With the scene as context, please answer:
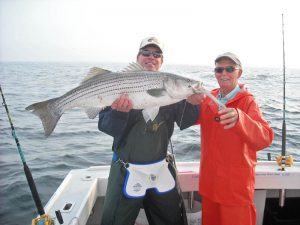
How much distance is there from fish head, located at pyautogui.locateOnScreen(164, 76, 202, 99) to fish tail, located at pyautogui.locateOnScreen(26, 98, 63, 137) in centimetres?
142

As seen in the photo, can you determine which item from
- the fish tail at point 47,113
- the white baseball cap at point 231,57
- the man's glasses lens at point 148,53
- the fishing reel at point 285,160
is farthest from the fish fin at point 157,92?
the fishing reel at point 285,160

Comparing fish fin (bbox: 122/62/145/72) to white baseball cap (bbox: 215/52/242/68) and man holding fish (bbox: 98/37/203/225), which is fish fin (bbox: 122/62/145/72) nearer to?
man holding fish (bbox: 98/37/203/225)

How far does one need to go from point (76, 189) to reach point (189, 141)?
6.65 metres

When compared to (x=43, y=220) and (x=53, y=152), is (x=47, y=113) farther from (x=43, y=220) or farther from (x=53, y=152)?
(x=53, y=152)

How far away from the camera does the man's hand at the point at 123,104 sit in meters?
3.59

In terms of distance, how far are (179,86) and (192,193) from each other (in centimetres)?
211

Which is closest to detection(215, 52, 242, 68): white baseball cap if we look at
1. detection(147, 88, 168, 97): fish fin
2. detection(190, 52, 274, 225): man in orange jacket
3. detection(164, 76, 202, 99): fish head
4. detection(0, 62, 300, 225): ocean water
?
detection(190, 52, 274, 225): man in orange jacket

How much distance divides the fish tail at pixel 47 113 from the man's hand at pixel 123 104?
2.51ft

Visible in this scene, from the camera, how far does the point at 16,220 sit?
6.15m

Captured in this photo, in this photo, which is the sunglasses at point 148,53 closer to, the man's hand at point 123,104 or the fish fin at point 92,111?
the man's hand at point 123,104

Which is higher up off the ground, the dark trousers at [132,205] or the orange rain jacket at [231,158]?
the orange rain jacket at [231,158]

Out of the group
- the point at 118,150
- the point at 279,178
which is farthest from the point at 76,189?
the point at 279,178

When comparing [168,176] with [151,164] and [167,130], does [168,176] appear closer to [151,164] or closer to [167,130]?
[151,164]

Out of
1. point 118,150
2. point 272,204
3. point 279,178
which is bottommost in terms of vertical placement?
point 272,204
